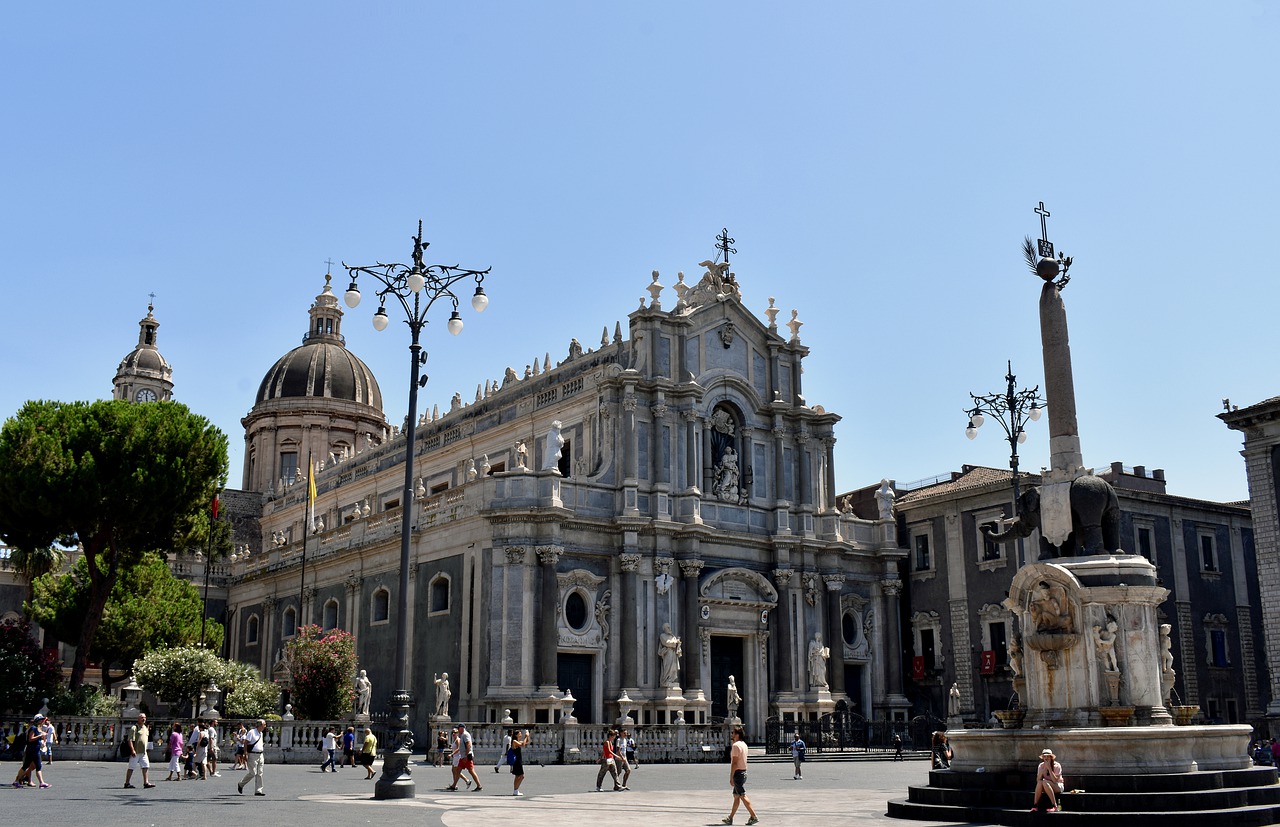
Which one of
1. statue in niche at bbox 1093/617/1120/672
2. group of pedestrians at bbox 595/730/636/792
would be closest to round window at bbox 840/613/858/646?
group of pedestrians at bbox 595/730/636/792

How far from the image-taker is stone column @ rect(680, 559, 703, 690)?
4284 cm

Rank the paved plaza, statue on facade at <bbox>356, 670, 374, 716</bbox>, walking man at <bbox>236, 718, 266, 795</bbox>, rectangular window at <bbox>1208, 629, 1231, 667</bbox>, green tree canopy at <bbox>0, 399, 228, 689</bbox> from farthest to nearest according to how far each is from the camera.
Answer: rectangular window at <bbox>1208, 629, 1231, 667</bbox> < green tree canopy at <bbox>0, 399, 228, 689</bbox> < statue on facade at <bbox>356, 670, 374, 716</bbox> < walking man at <bbox>236, 718, 266, 795</bbox> < the paved plaza

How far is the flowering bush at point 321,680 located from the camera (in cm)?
3928

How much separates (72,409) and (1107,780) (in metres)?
38.3

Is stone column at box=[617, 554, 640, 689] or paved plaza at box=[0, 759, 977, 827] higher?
stone column at box=[617, 554, 640, 689]

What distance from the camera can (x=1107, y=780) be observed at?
1581cm

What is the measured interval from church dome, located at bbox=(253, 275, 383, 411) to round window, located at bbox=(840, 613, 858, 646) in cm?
4186

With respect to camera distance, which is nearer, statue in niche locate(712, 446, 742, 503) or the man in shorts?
the man in shorts

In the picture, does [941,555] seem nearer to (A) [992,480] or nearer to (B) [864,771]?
(A) [992,480]

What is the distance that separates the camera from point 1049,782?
597 inches

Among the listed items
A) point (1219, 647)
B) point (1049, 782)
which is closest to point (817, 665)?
point (1219, 647)

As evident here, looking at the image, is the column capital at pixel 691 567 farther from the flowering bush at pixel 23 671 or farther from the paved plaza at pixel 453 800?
the flowering bush at pixel 23 671

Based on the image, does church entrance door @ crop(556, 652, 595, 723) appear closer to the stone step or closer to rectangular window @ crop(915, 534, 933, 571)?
rectangular window @ crop(915, 534, 933, 571)

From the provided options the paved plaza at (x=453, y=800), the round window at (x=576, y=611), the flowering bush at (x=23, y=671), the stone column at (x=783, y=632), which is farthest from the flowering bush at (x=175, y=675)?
the stone column at (x=783, y=632)
